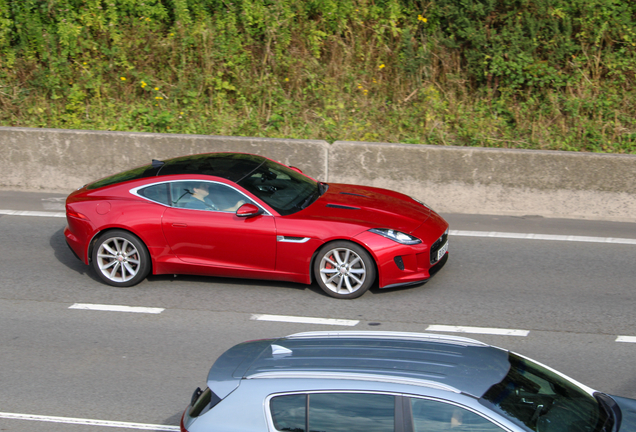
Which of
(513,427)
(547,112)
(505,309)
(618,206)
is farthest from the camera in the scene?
(547,112)

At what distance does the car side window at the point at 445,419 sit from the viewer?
3.24 meters

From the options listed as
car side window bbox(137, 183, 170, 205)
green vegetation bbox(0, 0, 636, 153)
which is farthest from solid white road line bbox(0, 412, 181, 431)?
green vegetation bbox(0, 0, 636, 153)

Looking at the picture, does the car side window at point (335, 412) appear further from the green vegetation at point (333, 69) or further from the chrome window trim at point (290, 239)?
the green vegetation at point (333, 69)

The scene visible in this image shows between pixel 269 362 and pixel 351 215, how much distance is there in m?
4.02

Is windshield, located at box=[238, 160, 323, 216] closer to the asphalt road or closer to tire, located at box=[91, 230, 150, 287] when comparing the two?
the asphalt road

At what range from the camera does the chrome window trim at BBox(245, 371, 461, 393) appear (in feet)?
11.1

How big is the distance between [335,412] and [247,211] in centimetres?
432

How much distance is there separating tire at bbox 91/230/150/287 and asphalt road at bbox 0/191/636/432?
0.16 meters

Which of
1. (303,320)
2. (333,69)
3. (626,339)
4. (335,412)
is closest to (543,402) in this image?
(335,412)

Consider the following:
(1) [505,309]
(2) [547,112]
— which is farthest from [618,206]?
(1) [505,309]

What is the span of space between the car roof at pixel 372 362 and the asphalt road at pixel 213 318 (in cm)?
177

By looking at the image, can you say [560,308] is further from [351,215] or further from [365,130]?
[365,130]

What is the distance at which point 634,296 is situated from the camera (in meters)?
7.49

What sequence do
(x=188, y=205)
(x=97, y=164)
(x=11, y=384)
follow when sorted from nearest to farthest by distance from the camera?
(x=11, y=384), (x=188, y=205), (x=97, y=164)
